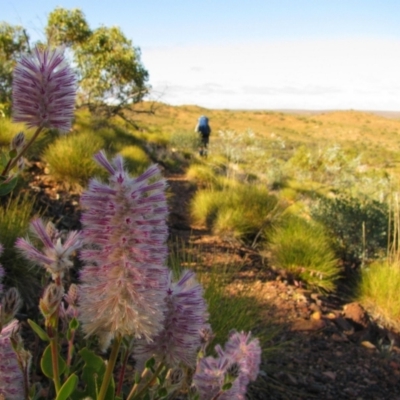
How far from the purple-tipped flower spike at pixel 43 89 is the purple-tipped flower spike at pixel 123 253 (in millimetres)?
356

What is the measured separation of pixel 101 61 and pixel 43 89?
18.6 meters

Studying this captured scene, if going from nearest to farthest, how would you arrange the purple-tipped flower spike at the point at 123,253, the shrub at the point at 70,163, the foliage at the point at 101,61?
the purple-tipped flower spike at the point at 123,253 < the shrub at the point at 70,163 < the foliage at the point at 101,61

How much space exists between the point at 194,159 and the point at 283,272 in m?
11.6

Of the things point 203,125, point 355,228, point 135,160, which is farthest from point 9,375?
point 203,125

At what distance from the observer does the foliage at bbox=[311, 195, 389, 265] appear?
8.78 meters

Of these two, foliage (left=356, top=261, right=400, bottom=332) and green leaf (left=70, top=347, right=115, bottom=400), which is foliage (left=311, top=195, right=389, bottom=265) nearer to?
foliage (left=356, top=261, right=400, bottom=332)

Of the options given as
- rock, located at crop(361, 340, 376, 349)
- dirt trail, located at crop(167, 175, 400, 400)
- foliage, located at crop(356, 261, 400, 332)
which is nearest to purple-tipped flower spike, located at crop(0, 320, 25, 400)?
dirt trail, located at crop(167, 175, 400, 400)

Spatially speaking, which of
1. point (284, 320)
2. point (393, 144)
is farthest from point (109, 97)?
point (393, 144)

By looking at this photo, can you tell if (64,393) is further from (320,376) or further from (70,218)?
(70,218)

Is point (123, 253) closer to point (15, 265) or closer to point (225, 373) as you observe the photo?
point (225, 373)

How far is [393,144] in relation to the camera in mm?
55906

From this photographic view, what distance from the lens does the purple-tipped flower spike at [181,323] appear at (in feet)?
3.92

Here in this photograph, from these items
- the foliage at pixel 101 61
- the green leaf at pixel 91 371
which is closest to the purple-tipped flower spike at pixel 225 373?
the green leaf at pixel 91 371

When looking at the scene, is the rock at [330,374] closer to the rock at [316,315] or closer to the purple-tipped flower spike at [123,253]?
the rock at [316,315]
